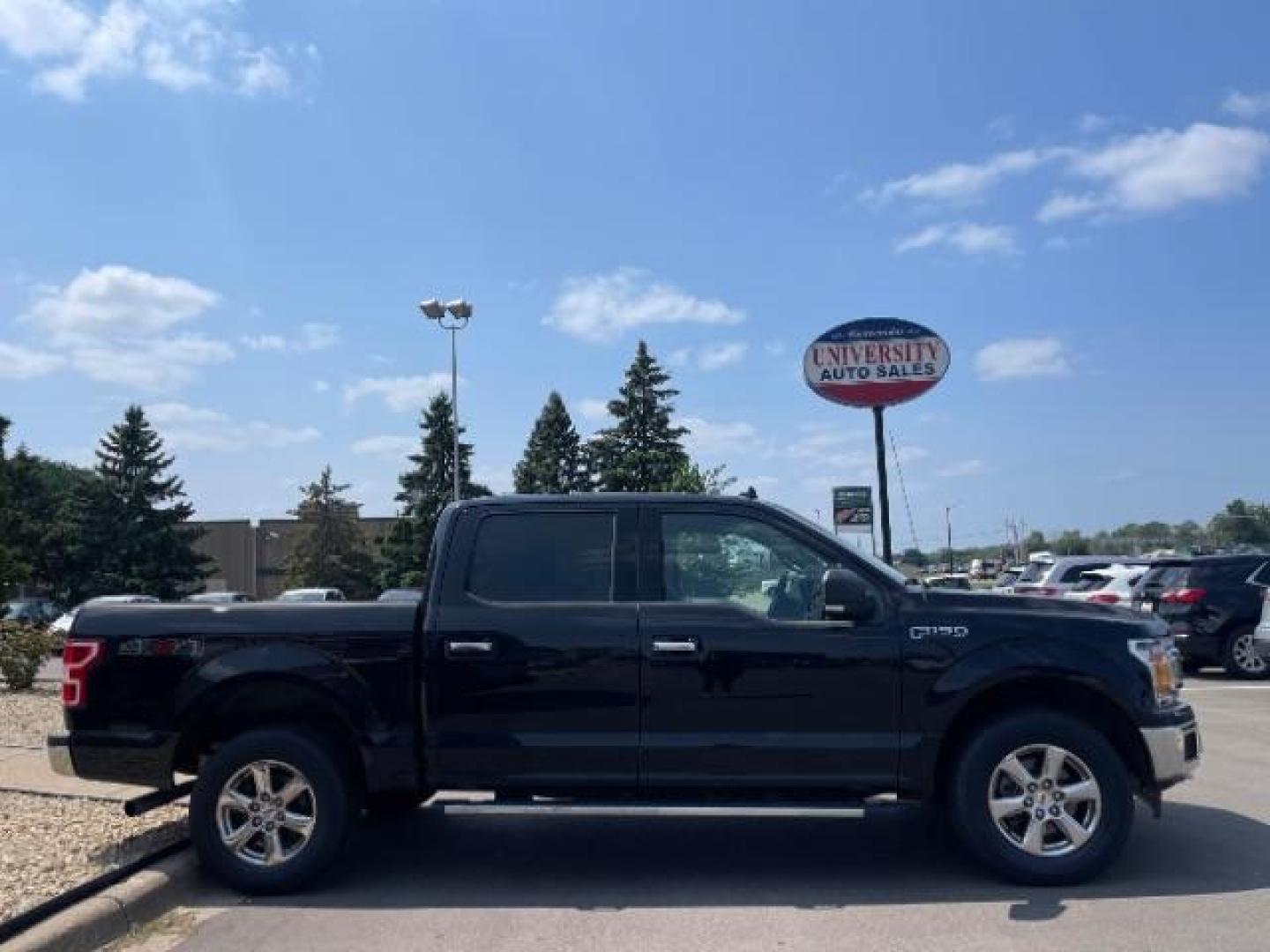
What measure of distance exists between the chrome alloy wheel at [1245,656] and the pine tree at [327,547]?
4993 cm

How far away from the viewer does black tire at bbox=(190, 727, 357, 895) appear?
6172 mm

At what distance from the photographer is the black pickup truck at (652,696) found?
6066mm

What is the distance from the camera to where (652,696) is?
6.13 m

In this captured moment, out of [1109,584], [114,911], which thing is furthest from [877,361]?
[114,911]

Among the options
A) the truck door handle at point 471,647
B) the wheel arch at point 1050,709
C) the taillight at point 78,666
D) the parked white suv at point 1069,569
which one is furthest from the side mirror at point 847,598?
the parked white suv at point 1069,569

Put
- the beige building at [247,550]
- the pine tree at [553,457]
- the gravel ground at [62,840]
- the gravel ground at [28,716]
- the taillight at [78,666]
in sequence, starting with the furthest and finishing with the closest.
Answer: the beige building at [247,550] < the pine tree at [553,457] < the gravel ground at [28,716] < the taillight at [78,666] < the gravel ground at [62,840]

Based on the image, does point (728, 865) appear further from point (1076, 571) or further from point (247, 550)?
point (247, 550)

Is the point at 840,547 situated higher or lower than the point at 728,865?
higher

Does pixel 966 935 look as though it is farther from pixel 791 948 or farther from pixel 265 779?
pixel 265 779

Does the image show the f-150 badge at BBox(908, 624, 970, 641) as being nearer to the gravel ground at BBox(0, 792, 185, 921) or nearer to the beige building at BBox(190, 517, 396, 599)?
the gravel ground at BBox(0, 792, 185, 921)

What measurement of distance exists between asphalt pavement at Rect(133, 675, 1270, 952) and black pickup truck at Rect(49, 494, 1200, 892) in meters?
0.36

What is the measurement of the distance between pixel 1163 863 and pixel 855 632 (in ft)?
7.09

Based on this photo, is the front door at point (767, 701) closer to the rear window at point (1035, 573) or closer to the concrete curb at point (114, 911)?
the concrete curb at point (114, 911)

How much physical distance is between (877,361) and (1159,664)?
1439 cm
